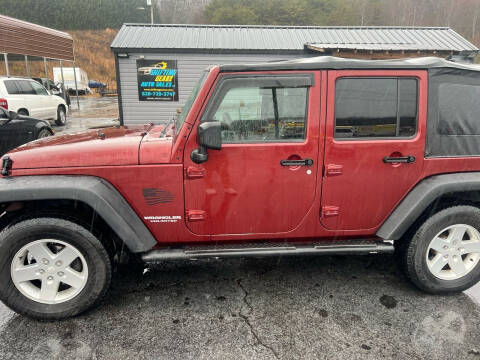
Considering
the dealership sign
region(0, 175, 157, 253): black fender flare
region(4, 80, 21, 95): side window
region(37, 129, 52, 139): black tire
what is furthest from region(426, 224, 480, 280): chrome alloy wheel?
region(4, 80, 21, 95): side window

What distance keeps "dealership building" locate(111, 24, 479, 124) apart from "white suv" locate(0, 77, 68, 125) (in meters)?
2.90

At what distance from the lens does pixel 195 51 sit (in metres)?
12.1

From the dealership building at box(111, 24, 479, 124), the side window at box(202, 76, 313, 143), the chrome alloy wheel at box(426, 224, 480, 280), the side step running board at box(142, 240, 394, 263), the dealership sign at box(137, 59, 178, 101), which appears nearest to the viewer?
the side window at box(202, 76, 313, 143)

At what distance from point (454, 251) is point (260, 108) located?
6.82 ft

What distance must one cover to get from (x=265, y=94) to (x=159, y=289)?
→ 6.34 ft

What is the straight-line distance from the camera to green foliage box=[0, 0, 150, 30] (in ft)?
202

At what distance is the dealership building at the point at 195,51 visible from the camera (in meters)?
11.9

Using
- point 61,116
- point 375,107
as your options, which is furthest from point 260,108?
point 61,116

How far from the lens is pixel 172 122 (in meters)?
3.41

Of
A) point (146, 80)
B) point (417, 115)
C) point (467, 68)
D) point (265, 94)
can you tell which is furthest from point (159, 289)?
point (146, 80)

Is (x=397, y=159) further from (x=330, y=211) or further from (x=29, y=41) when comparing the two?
(x=29, y=41)

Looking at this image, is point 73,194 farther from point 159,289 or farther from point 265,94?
point 265,94

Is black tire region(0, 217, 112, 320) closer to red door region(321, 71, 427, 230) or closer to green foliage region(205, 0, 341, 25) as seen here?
red door region(321, 71, 427, 230)

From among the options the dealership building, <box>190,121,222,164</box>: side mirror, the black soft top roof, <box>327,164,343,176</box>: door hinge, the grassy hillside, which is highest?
the grassy hillside
